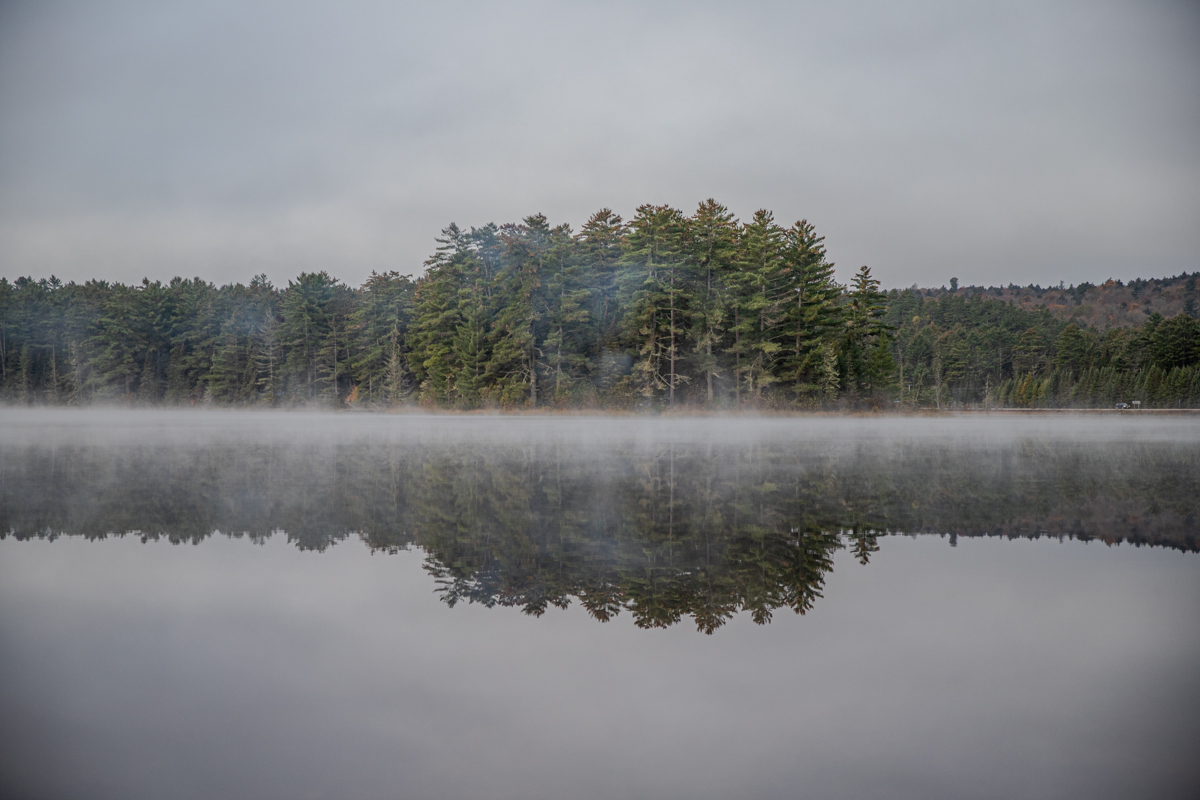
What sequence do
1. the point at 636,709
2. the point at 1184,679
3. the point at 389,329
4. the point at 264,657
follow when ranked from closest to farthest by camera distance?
the point at 636,709 < the point at 1184,679 < the point at 264,657 < the point at 389,329

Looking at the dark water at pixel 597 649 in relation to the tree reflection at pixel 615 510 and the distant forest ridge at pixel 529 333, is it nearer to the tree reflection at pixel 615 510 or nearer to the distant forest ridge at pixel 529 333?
the tree reflection at pixel 615 510

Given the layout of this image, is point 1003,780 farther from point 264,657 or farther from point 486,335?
point 486,335

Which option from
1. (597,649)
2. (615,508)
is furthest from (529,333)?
(597,649)

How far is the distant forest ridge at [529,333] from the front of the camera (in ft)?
155

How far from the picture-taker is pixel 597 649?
→ 4.53 m

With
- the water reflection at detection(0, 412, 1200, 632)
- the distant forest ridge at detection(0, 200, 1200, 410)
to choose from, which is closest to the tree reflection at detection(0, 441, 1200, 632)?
the water reflection at detection(0, 412, 1200, 632)

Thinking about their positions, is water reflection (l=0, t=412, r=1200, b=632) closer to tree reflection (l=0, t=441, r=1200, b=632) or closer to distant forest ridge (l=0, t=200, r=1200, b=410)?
tree reflection (l=0, t=441, r=1200, b=632)

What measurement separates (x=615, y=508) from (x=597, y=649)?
17.0ft

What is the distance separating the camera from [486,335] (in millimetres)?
54312

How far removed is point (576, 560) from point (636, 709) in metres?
3.02

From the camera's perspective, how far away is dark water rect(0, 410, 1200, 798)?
3.26 m

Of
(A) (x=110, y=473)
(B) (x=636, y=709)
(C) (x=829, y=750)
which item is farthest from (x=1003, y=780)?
(A) (x=110, y=473)

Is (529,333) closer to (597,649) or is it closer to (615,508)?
(615,508)

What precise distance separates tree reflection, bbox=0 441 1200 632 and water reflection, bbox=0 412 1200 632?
1.4 inches
